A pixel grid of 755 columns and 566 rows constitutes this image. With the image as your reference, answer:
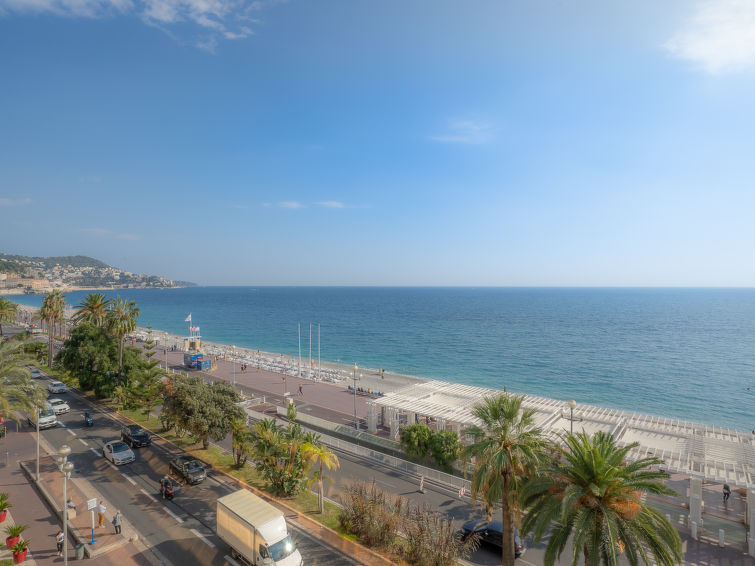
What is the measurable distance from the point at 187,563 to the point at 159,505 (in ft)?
16.9

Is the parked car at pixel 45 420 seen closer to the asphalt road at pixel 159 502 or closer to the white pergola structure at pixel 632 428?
the asphalt road at pixel 159 502

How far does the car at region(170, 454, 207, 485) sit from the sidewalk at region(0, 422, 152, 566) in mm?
3433

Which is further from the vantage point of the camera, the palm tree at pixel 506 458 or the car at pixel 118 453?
the car at pixel 118 453

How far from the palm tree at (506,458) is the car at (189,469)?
1476 cm

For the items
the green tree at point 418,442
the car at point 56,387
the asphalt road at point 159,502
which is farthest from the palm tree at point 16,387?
the green tree at point 418,442

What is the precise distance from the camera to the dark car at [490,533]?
15469 millimetres

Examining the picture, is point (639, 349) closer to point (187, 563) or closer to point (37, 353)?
point (187, 563)

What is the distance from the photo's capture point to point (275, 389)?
144 ft

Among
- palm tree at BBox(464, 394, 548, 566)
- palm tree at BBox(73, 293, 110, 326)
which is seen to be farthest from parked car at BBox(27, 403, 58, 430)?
palm tree at BBox(464, 394, 548, 566)

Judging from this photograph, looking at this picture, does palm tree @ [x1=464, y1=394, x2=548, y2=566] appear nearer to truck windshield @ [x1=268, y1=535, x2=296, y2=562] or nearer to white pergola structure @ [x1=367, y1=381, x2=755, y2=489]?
white pergola structure @ [x1=367, y1=381, x2=755, y2=489]

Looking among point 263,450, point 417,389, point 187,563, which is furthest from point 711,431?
point 187,563

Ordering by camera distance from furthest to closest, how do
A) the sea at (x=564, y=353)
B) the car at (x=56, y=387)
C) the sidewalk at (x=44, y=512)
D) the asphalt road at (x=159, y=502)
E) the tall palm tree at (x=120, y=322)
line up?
the sea at (x=564, y=353), the car at (x=56, y=387), the tall palm tree at (x=120, y=322), the asphalt road at (x=159, y=502), the sidewalk at (x=44, y=512)

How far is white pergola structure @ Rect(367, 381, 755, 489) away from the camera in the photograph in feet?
62.1

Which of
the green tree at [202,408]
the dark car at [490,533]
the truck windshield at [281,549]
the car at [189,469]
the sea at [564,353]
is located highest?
the green tree at [202,408]
